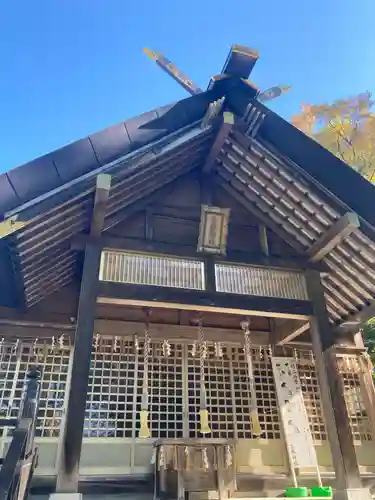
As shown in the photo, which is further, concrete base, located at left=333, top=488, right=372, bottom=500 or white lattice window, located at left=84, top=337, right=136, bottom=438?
white lattice window, located at left=84, top=337, right=136, bottom=438

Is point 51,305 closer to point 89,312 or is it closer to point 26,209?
point 89,312

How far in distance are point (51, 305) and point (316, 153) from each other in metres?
4.54

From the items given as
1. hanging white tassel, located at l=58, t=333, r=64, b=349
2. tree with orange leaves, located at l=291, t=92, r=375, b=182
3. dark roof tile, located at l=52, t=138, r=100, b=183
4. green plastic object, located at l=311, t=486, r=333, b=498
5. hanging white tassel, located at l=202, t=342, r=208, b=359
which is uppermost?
tree with orange leaves, located at l=291, t=92, r=375, b=182

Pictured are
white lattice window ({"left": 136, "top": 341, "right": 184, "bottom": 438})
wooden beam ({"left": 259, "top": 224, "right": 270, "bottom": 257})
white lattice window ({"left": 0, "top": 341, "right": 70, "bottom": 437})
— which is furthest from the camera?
white lattice window ({"left": 136, "top": 341, "right": 184, "bottom": 438})

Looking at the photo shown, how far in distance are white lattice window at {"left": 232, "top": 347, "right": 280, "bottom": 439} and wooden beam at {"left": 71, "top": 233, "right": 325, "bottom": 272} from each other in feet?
6.42

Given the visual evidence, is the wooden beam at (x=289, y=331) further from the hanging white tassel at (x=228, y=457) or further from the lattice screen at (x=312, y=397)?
the hanging white tassel at (x=228, y=457)

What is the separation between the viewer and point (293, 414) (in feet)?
20.4

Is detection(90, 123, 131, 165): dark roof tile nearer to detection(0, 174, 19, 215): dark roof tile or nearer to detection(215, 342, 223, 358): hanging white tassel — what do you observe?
detection(0, 174, 19, 215): dark roof tile

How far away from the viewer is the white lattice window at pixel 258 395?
21.0 feet

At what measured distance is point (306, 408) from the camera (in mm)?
6727

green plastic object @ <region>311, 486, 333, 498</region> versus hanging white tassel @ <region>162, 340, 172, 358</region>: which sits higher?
hanging white tassel @ <region>162, 340, 172, 358</region>

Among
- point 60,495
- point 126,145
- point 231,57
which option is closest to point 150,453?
point 60,495

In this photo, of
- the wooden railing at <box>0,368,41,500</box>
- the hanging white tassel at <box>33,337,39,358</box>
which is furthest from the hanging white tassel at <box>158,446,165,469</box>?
the hanging white tassel at <box>33,337,39,358</box>

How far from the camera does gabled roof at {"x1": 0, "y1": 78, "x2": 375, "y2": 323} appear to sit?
4.31 metres
